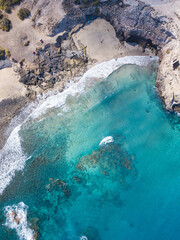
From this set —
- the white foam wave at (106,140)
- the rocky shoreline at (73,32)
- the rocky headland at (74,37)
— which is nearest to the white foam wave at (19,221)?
the white foam wave at (106,140)

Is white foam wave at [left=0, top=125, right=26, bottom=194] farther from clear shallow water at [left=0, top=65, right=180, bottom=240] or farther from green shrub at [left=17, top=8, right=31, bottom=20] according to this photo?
green shrub at [left=17, top=8, right=31, bottom=20]

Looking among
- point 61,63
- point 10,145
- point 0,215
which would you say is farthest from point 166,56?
point 0,215

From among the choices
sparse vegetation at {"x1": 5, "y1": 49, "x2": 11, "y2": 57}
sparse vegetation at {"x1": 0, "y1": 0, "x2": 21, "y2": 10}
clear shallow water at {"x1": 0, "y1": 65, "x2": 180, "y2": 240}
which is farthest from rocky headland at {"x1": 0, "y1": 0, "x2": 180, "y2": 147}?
clear shallow water at {"x1": 0, "y1": 65, "x2": 180, "y2": 240}

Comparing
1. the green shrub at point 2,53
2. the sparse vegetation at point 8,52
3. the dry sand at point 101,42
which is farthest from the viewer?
the dry sand at point 101,42

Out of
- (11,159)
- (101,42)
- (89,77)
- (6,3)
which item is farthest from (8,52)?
(11,159)

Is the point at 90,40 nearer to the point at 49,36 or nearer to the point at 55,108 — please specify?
the point at 49,36

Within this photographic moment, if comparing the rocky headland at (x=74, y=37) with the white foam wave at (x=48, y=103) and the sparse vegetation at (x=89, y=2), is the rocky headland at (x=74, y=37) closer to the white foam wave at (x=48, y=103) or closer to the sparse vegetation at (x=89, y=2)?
the sparse vegetation at (x=89, y=2)
